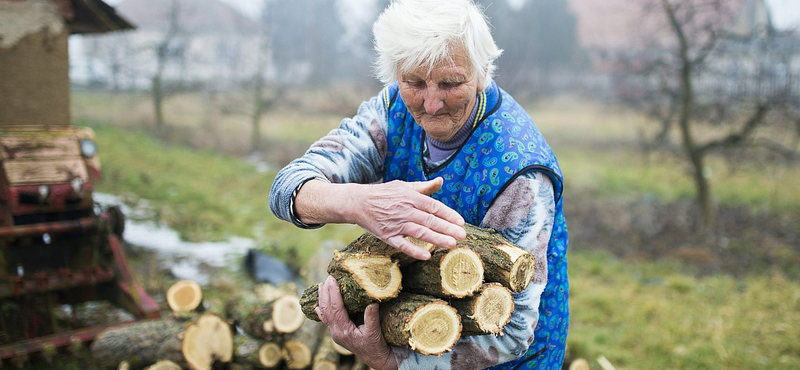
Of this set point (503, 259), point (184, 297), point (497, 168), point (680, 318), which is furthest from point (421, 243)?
point (680, 318)

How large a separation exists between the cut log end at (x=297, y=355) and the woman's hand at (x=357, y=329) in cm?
203

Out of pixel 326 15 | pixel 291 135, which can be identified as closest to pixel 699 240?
pixel 291 135

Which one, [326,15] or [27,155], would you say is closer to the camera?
[27,155]

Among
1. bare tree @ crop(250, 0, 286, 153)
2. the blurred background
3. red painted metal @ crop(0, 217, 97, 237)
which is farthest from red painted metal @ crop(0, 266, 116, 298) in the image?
bare tree @ crop(250, 0, 286, 153)

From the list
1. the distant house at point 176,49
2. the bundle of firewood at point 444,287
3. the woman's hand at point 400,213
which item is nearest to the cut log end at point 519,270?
the bundle of firewood at point 444,287

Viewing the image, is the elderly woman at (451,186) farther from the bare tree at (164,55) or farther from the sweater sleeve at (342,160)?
the bare tree at (164,55)

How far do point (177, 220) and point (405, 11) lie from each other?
268 inches

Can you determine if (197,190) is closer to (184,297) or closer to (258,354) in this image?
(184,297)

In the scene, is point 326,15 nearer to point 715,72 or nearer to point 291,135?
point 291,135

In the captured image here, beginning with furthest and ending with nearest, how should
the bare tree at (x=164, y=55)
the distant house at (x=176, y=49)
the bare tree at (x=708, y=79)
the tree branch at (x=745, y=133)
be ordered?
the distant house at (x=176, y=49), the bare tree at (x=164, y=55), the bare tree at (x=708, y=79), the tree branch at (x=745, y=133)

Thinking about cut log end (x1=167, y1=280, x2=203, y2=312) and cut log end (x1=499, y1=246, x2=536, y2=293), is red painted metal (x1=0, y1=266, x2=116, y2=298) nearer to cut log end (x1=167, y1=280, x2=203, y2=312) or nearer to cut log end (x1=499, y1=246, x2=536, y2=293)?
cut log end (x1=167, y1=280, x2=203, y2=312)

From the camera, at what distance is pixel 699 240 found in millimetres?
7434

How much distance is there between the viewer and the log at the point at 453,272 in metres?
1.53

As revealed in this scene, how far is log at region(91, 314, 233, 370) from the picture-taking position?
3.42m
